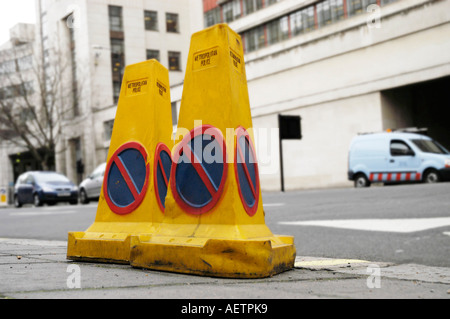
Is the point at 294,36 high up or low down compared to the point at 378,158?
up

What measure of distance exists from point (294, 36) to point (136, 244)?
122 feet

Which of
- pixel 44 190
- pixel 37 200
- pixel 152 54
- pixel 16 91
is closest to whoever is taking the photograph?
pixel 44 190

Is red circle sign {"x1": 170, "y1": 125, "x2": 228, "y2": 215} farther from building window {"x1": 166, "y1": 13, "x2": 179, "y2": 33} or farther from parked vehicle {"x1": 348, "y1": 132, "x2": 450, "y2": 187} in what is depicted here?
building window {"x1": 166, "y1": 13, "x2": 179, "y2": 33}

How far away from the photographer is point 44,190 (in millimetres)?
26141

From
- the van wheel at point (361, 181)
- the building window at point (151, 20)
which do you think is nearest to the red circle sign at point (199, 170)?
the van wheel at point (361, 181)

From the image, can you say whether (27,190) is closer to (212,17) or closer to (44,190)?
(44,190)

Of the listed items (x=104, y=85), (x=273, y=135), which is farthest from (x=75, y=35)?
(x=273, y=135)

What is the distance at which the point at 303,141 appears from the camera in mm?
31359

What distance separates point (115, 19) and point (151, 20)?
3682mm

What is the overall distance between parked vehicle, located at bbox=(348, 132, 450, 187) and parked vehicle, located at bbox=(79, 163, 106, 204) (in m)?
11.5

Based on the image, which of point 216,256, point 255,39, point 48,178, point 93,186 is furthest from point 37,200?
point 216,256

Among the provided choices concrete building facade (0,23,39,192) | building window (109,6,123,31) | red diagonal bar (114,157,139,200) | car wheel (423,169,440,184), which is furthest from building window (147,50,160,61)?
red diagonal bar (114,157,139,200)

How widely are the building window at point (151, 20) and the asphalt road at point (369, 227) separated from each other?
1615 inches
